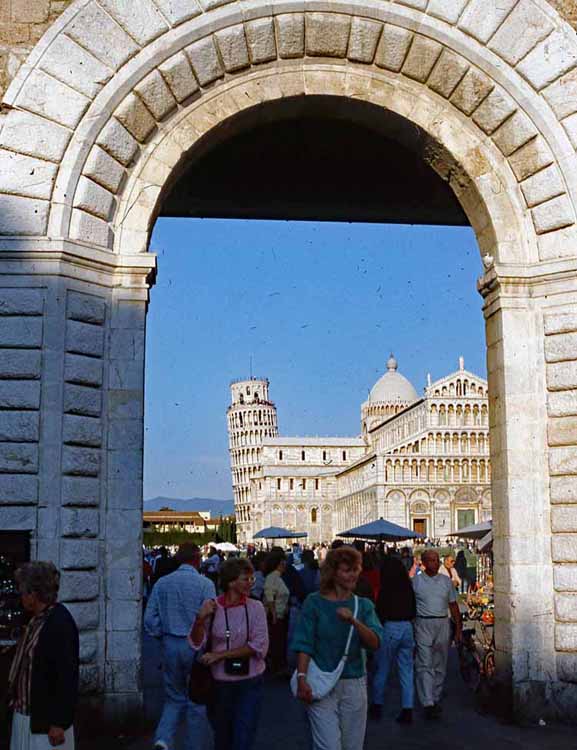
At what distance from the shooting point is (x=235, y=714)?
6844 mm

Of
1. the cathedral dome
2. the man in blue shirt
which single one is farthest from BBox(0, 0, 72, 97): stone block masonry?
the cathedral dome

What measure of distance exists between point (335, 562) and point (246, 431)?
6334 inches

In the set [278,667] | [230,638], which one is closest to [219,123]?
[230,638]

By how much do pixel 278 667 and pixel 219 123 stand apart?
8.04m

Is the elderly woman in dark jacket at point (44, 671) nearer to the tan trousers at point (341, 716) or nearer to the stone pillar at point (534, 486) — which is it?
the tan trousers at point (341, 716)

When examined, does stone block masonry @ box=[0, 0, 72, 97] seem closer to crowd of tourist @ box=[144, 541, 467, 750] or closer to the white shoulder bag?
crowd of tourist @ box=[144, 541, 467, 750]

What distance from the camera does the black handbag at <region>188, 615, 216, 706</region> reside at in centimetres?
682

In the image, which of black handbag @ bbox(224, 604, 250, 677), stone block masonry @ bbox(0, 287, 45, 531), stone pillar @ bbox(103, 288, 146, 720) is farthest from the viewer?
stone pillar @ bbox(103, 288, 146, 720)

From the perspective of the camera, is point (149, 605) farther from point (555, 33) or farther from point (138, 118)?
point (555, 33)

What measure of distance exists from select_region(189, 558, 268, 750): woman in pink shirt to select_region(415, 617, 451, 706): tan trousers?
4.02 metres

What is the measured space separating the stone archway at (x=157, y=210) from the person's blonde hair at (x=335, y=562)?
12.4 ft

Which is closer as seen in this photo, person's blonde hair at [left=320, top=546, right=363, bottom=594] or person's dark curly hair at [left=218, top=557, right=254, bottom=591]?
person's blonde hair at [left=320, top=546, right=363, bottom=594]

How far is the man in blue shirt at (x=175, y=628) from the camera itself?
7.70 m

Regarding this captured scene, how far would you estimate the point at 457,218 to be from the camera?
1630 cm
